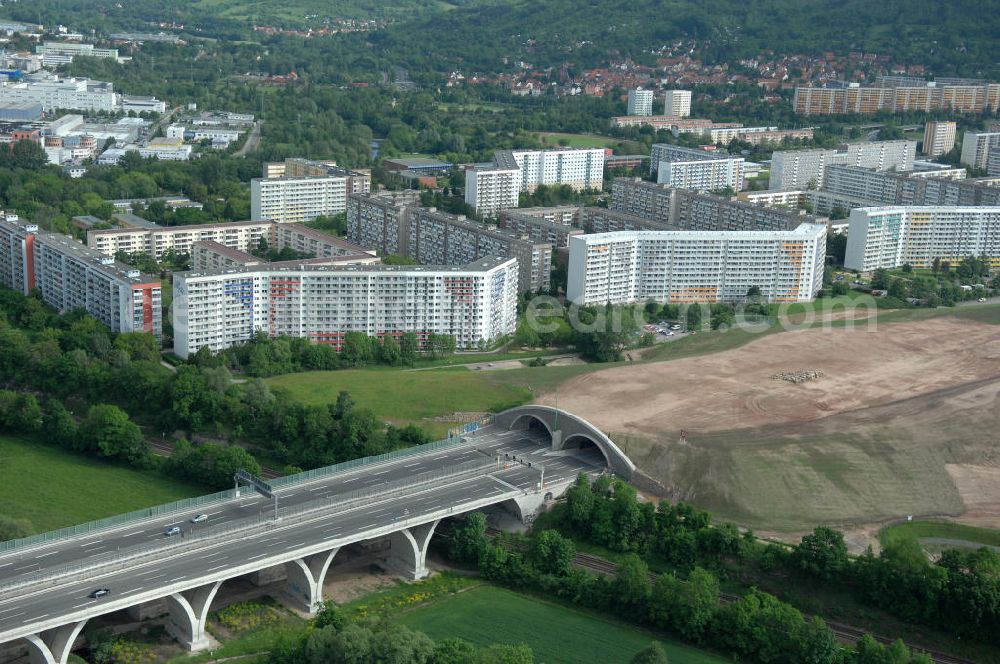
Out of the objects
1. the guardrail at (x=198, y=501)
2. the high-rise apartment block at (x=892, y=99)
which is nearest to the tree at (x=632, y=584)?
the guardrail at (x=198, y=501)

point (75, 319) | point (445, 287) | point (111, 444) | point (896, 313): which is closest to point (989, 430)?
point (896, 313)

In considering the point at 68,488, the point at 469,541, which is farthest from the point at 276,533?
the point at 68,488

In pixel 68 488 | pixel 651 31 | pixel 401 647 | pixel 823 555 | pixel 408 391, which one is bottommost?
pixel 68 488

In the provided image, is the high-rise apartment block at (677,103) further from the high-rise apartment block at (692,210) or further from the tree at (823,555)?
the tree at (823,555)

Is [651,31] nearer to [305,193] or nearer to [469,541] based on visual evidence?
[305,193]

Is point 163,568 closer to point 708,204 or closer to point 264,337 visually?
point 264,337
